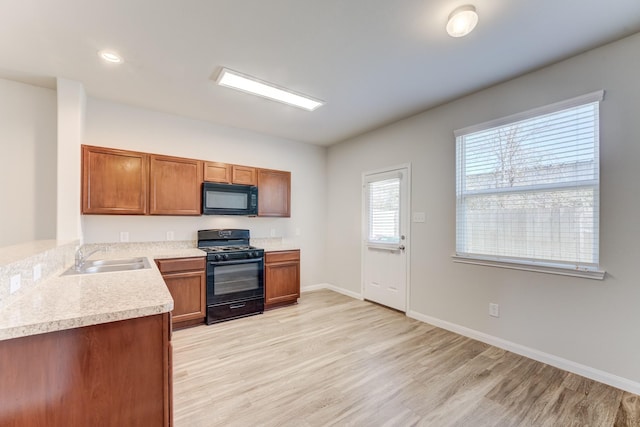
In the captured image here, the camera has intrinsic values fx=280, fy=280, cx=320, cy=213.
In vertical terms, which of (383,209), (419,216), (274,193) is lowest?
(419,216)

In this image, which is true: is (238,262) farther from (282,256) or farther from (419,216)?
(419,216)

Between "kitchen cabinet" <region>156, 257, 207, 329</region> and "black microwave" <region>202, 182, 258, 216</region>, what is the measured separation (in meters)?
0.74

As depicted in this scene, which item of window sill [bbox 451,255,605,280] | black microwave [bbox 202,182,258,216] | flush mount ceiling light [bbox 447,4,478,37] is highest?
flush mount ceiling light [bbox 447,4,478,37]

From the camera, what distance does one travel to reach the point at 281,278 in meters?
4.17

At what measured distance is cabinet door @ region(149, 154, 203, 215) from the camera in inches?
134

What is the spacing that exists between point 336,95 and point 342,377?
2.87 meters

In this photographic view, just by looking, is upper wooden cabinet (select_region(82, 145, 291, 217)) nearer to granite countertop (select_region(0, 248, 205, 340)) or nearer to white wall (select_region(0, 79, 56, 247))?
white wall (select_region(0, 79, 56, 247))

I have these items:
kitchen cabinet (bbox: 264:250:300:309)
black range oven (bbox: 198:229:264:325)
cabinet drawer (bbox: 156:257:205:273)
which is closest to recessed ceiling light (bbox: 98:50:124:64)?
cabinet drawer (bbox: 156:257:205:273)

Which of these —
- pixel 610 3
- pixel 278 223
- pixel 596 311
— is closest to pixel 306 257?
pixel 278 223

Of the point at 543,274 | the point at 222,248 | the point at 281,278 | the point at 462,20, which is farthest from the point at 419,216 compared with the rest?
the point at 222,248

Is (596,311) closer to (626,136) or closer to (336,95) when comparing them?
(626,136)

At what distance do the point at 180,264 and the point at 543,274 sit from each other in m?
3.78

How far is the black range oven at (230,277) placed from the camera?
11.5 feet

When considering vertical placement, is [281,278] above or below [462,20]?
below
